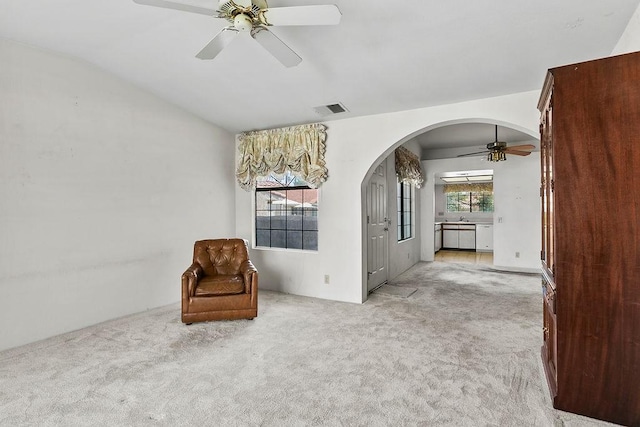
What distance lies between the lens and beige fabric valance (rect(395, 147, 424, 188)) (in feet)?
19.6

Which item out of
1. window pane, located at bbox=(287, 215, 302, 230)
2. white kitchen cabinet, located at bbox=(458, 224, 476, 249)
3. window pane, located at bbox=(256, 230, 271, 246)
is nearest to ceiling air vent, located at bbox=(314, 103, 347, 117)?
window pane, located at bbox=(287, 215, 302, 230)

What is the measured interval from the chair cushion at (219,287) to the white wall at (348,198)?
1.28m

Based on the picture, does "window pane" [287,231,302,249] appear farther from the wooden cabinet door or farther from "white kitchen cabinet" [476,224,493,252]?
"white kitchen cabinet" [476,224,493,252]

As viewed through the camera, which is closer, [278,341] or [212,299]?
[278,341]

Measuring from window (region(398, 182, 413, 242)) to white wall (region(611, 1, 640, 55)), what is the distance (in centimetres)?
414

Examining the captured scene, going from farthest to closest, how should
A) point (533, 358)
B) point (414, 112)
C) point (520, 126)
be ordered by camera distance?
point (414, 112), point (520, 126), point (533, 358)

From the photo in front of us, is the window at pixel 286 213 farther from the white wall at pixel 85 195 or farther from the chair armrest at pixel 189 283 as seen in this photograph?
the chair armrest at pixel 189 283

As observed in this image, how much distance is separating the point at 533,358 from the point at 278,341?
2151 mm

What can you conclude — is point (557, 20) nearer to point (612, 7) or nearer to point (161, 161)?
point (612, 7)

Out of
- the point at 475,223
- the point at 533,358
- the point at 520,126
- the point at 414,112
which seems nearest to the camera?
the point at 533,358

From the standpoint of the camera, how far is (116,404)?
2.04 metres

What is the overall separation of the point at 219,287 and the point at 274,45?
2.45m

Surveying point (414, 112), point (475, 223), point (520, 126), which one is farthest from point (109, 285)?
point (475, 223)

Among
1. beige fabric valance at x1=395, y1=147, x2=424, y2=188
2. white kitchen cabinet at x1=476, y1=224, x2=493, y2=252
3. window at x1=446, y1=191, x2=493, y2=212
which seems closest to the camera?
beige fabric valance at x1=395, y1=147, x2=424, y2=188
